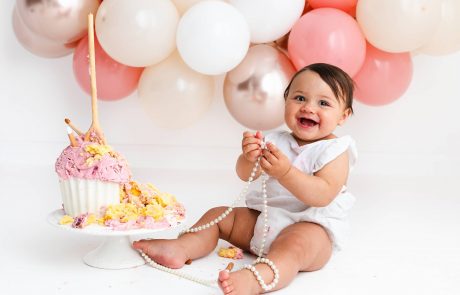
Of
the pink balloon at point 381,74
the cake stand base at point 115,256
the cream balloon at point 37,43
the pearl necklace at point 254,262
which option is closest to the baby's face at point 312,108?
the pearl necklace at point 254,262

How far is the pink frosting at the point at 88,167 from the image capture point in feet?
4.93

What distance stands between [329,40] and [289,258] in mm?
947

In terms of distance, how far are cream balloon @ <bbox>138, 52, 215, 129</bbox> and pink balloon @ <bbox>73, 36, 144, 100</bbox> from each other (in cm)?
6

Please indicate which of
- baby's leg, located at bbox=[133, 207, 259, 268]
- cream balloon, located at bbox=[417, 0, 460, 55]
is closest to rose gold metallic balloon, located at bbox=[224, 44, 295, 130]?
cream balloon, located at bbox=[417, 0, 460, 55]

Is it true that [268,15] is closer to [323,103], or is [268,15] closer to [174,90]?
[174,90]

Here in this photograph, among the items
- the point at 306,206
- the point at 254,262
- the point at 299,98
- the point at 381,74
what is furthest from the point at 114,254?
the point at 381,74

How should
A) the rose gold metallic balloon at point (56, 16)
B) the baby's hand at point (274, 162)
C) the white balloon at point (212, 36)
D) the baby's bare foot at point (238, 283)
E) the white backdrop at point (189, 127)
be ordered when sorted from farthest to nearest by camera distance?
the white backdrop at point (189, 127), the rose gold metallic balloon at point (56, 16), the white balloon at point (212, 36), the baby's hand at point (274, 162), the baby's bare foot at point (238, 283)

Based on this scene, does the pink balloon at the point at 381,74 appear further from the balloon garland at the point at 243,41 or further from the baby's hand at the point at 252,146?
the baby's hand at the point at 252,146

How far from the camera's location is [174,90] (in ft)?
7.63

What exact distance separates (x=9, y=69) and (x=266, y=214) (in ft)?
5.81

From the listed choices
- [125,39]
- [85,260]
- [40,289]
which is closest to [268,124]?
[125,39]

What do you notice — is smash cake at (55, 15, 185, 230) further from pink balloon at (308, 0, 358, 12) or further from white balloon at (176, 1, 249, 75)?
pink balloon at (308, 0, 358, 12)

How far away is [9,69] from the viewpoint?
294 cm

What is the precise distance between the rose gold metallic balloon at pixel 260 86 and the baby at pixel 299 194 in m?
0.57
